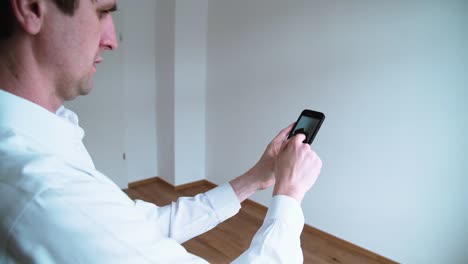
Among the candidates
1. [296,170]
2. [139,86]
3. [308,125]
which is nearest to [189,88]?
[139,86]

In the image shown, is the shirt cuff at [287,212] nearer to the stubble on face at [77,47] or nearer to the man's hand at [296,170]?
the man's hand at [296,170]

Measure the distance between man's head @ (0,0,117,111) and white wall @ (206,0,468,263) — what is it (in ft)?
6.80

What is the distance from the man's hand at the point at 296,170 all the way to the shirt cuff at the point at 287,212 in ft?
0.07

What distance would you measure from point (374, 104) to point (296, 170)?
1823 mm

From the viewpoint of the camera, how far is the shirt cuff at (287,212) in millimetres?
740

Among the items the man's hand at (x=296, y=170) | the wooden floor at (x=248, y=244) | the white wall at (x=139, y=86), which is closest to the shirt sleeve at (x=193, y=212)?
the man's hand at (x=296, y=170)

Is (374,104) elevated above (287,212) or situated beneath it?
situated beneath

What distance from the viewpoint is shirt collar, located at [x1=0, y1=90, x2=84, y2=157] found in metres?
0.57

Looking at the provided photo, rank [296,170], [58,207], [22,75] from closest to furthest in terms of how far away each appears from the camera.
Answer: [58,207] → [22,75] → [296,170]

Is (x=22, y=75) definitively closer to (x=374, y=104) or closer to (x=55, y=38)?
(x=55, y=38)

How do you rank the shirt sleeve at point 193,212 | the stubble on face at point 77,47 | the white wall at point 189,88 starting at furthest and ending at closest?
the white wall at point 189,88, the shirt sleeve at point 193,212, the stubble on face at point 77,47

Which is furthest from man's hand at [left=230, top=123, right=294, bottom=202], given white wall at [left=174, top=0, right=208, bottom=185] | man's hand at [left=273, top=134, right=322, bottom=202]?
white wall at [left=174, top=0, right=208, bottom=185]

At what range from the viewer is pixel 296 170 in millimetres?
824

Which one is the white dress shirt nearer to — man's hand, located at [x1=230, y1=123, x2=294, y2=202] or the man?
the man
